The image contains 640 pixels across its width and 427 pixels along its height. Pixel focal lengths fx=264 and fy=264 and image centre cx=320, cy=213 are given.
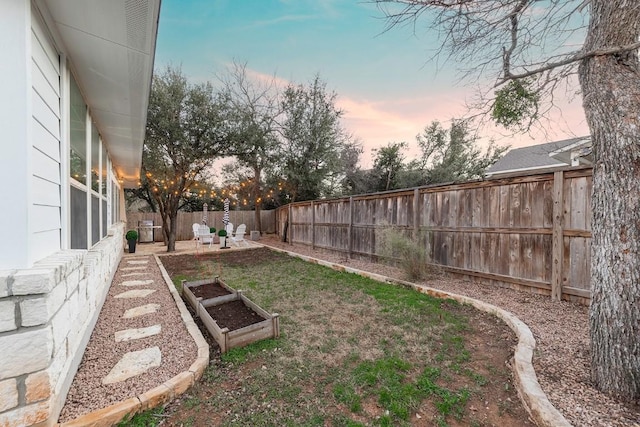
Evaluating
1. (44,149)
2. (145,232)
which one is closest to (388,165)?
(145,232)

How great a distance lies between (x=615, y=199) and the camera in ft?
6.19

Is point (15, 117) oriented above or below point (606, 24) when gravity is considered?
below

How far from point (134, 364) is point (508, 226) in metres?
5.22

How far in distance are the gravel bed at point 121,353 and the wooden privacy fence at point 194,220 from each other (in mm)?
10489

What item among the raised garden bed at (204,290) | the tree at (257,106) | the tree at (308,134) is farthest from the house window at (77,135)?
the tree at (308,134)

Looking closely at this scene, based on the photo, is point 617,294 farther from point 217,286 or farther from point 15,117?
point 217,286

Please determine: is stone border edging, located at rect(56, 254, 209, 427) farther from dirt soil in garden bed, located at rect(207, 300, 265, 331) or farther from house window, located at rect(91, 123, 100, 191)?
house window, located at rect(91, 123, 100, 191)

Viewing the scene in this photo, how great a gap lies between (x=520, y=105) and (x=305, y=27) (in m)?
6.43

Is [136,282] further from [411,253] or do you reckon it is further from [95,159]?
[411,253]

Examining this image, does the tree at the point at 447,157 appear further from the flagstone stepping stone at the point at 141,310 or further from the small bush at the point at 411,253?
the flagstone stepping stone at the point at 141,310

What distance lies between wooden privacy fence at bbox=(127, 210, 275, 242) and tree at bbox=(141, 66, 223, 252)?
4442 millimetres

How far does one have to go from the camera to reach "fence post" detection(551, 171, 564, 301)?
12.0 feet

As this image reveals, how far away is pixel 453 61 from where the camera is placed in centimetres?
312

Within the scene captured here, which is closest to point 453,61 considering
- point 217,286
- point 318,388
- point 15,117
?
point 318,388
